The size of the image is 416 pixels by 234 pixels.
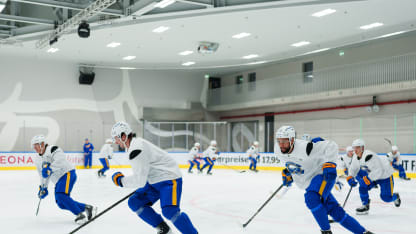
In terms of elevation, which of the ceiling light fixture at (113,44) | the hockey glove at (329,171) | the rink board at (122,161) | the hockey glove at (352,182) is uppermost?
the ceiling light fixture at (113,44)

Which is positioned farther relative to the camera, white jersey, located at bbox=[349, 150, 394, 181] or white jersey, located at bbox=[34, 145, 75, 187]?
white jersey, located at bbox=[349, 150, 394, 181]

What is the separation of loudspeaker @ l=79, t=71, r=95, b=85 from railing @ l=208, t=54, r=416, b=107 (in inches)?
290

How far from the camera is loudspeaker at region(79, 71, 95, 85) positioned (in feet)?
72.1

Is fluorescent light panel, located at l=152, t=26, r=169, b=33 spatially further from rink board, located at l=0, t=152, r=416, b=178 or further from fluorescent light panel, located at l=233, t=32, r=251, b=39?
rink board, located at l=0, t=152, r=416, b=178

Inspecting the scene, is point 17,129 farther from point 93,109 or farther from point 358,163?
point 358,163

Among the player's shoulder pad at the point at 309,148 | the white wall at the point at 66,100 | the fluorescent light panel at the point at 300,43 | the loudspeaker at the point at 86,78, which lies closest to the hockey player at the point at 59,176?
the player's shoulder pad at the point at 309,148

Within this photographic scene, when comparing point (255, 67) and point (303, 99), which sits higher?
point (255, 67)

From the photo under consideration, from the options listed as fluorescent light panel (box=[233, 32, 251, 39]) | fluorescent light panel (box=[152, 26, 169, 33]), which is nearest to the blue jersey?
fluorescent light panel (box=[152, 26, 169, 33])

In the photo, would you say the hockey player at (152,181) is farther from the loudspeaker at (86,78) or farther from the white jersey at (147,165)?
the loudspeaker at (86,78)

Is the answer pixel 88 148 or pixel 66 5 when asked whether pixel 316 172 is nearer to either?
pixel 66 5

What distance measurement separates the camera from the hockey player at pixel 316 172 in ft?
13.5

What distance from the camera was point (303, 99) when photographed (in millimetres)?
19562

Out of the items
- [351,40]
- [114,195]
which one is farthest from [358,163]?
[351,40]

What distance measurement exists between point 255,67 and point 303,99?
5.03 meters
